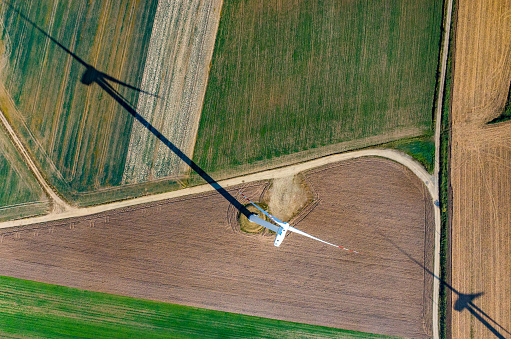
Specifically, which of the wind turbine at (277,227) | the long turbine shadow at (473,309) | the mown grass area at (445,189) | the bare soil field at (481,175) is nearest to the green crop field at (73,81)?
the wind turbine at (277,227)

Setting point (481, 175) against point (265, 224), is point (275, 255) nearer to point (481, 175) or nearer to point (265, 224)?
point (265, 224)

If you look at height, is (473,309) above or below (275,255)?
below

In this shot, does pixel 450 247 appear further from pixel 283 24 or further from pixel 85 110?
Answer: pixel 85 110

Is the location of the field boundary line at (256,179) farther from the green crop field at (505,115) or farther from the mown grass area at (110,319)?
the green crop field at (505,115)

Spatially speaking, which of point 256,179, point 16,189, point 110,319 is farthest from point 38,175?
point 256,179

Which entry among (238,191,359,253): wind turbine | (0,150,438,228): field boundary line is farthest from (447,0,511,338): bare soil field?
(238,191,359,253): wind turbine

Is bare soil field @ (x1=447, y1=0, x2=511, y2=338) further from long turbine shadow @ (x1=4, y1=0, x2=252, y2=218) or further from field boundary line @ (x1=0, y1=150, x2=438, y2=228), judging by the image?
long turbine shadow @ (x1=4, y1=0, x2=252, y2=218)
